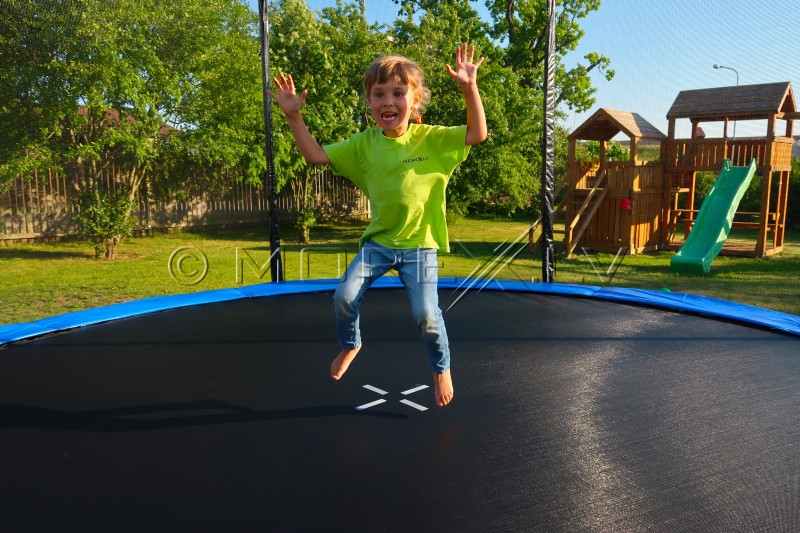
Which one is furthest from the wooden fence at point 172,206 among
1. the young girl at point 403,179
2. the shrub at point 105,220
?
the young girl at point 403,179

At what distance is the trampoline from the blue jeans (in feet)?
0.59

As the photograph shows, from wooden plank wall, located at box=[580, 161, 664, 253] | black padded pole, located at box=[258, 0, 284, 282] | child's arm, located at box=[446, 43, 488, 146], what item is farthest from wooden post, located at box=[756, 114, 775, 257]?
child's arm, located at box=[446, 43, 488, 146]

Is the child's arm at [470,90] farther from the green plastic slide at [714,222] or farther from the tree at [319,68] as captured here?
the tree at [319,68]

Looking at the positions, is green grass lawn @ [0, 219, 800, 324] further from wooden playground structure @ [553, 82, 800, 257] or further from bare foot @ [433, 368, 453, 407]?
bare foot @ [433, 368, 453, 407]

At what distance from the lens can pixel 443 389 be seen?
1.70m

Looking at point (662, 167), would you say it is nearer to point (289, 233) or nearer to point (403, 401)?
point (289, 233)

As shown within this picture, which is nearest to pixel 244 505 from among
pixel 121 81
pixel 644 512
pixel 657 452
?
pixel 644 512

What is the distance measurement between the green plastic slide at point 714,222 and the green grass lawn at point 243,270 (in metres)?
0.16

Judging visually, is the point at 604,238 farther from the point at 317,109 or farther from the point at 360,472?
the point at 360,472

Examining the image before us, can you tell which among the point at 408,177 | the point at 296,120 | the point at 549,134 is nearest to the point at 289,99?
the point at 296,120

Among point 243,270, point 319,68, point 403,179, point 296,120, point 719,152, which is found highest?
point 319,68

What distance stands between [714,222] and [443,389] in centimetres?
516

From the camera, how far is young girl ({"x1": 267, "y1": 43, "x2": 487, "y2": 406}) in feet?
5.50

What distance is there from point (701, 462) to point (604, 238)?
542cm
